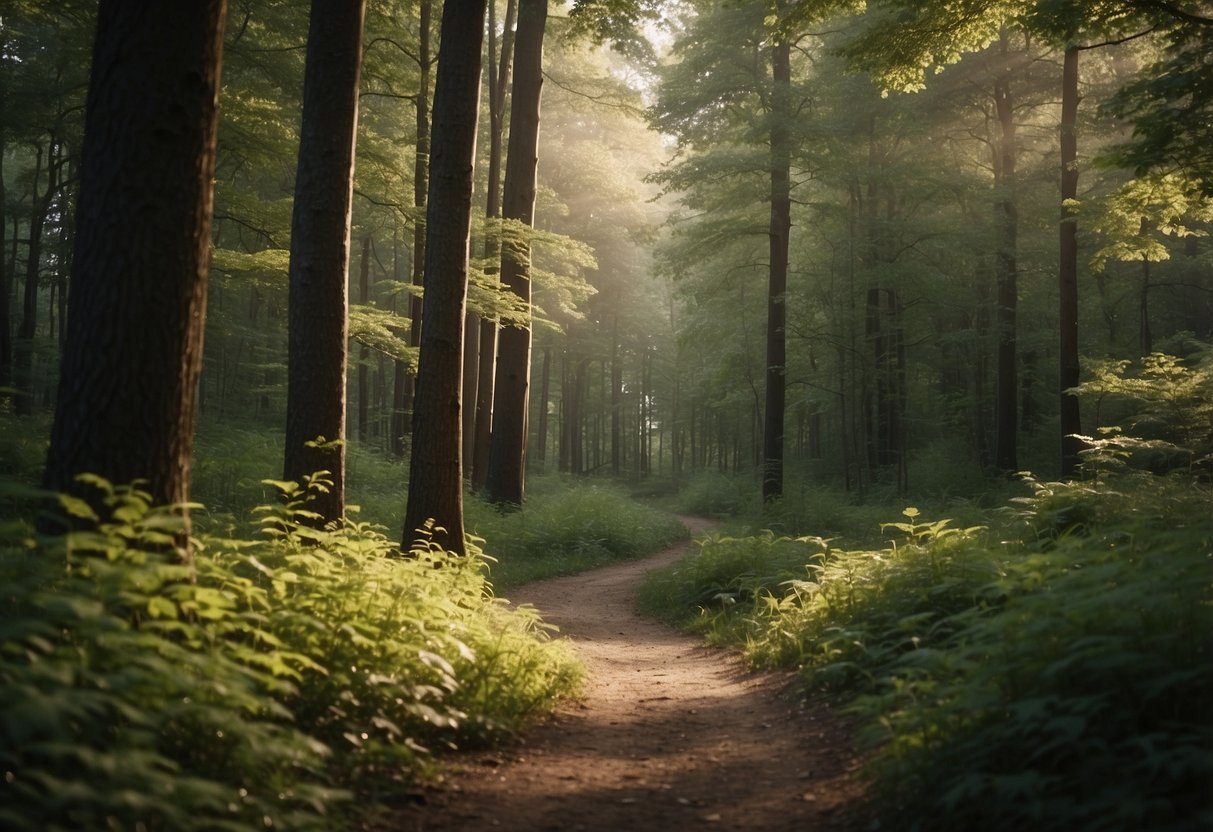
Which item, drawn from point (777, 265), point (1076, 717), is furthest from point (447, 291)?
point (777, 265)

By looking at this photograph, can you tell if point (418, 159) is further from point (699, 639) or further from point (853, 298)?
point (853, 298)

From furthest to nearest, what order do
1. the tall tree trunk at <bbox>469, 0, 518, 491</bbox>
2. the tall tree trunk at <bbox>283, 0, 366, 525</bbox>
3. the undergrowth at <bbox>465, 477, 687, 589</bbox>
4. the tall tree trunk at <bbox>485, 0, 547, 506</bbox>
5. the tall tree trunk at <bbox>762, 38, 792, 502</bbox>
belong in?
the tall tree trunk at <bbox>762, 38, 792, 502</bbox> < the tall tree trunk at <bbox>469, 0, 518, 491</bbox> < the tall tree trunk at <bbox>485, 0, 547, 506</bbox> < the undergrowth at <bbox>465, 477, 687, 589</bbox> < the tall tree trunk at <bbox>283, 0, 366, 525</bbox>

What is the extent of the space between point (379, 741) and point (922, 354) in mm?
27500

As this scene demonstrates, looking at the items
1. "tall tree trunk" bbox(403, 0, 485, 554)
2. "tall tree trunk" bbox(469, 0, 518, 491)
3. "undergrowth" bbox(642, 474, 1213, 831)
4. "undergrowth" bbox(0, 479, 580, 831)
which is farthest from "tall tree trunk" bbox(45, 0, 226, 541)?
"tall tree trunk" bbox(469, 0, 518, 491)

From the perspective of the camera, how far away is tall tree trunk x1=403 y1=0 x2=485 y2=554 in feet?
27.4

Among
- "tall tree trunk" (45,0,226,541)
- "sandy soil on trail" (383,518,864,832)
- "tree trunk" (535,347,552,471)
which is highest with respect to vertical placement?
"tree trunk" (535,347,552,471)

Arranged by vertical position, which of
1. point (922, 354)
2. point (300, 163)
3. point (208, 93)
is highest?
point (922, 354)

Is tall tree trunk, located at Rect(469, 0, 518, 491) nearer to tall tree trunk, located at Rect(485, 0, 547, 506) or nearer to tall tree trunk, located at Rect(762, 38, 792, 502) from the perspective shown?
tall tree trunk, located at Rect(485, 0, 547, 506)

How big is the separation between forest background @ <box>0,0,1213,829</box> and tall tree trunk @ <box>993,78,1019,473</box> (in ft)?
0.31

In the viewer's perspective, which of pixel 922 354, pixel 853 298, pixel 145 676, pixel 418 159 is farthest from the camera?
pixel 922 354

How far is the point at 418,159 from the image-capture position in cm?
1645

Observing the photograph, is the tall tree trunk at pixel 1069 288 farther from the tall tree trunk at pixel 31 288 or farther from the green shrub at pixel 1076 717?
the tall tree trunk at pixel 31 288

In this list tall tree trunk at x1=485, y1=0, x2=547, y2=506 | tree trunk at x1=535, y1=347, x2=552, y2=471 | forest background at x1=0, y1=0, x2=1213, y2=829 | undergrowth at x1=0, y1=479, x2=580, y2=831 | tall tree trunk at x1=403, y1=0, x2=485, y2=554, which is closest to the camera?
undergrowth at x1=0, y1=479, x2=580, y2=831

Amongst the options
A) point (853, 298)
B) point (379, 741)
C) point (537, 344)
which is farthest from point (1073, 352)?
point (537, 344)
